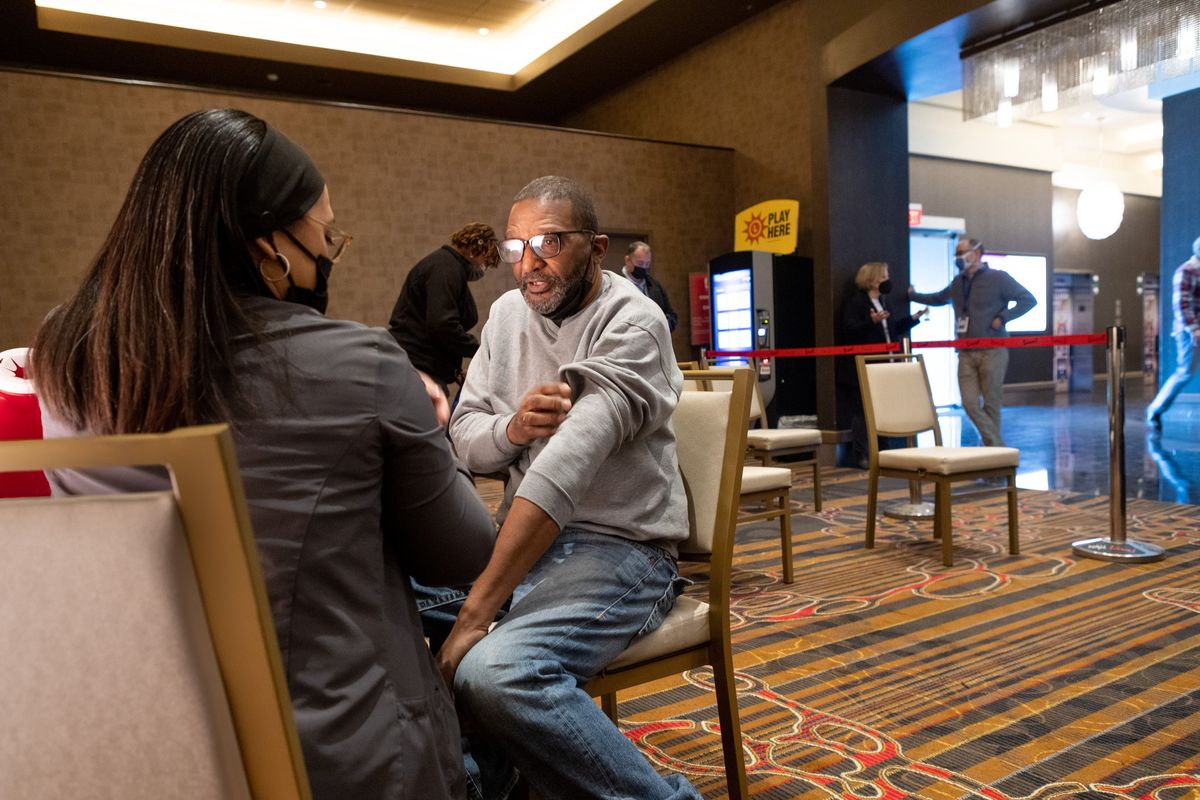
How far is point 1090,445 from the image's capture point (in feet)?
23.0

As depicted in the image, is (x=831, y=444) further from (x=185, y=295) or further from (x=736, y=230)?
(x=185, y=295)

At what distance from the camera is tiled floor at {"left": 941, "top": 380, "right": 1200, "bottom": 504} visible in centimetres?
528

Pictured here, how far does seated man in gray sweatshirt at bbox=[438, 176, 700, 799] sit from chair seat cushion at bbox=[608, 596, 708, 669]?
0.08 feet

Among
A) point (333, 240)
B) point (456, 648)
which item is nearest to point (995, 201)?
point (456, 648)

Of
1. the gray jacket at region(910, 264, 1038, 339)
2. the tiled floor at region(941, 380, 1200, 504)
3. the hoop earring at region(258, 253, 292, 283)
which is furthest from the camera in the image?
the gray jacket at region(910, 264, 1038, 339)

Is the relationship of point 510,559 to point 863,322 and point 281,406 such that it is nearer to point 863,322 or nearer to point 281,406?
point 281,406

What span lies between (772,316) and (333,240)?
6.65 metres

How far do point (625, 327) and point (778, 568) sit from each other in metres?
2.35

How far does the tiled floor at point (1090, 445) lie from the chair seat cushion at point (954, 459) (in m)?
1.51

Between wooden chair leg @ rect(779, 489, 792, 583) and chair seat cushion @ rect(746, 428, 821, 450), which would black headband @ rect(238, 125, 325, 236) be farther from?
chair seat cushion @ rect(746, 428, 821, 450)

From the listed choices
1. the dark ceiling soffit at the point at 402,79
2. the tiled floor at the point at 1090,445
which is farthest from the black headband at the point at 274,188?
the dark ceiling soffit at the point at 402,79

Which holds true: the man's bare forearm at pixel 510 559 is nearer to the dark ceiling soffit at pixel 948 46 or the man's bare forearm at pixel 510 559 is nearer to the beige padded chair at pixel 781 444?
the beige padded chair at pixel 781 444

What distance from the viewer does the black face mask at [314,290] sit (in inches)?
38.2

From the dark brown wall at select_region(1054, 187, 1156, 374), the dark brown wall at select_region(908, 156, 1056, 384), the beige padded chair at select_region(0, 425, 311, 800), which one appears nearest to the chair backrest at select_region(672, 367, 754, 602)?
the beige padded chair at select_region(0, 425, 311, 800)
